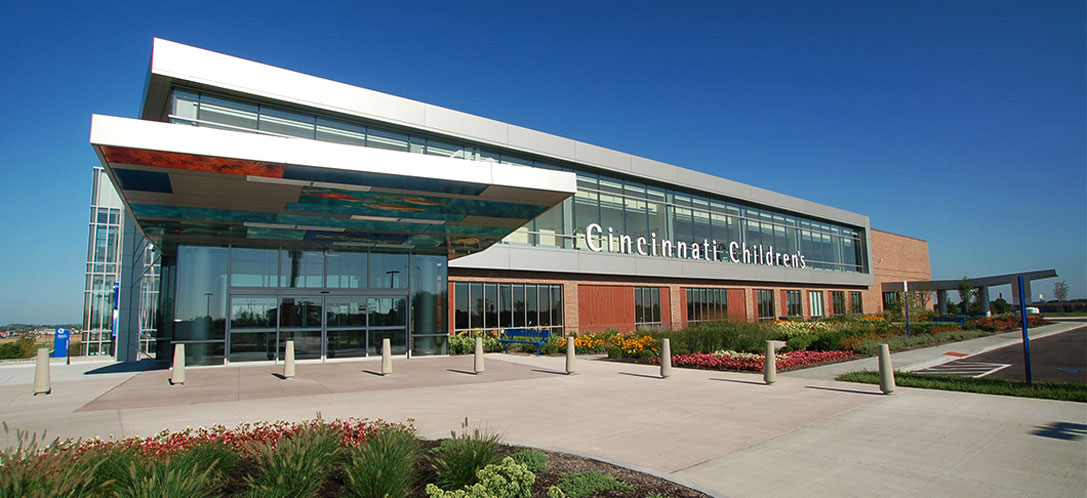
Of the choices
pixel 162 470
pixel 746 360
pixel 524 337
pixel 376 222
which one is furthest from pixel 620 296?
pixel 162 470

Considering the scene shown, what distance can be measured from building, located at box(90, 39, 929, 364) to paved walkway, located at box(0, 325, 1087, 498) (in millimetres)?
4186

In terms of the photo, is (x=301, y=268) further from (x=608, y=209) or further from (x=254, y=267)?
(x=608, y=209)

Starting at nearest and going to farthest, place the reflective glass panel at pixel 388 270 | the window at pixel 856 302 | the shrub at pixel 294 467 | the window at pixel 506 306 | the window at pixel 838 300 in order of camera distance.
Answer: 1. the shrub at pixel 294 467
2. the reflective glass panel at pixel 388 270
3. the window at pixel 506 306
4. the window at pixel 838 300
5. the window at pixel 856 302

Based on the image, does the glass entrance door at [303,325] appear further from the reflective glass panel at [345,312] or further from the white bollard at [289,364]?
the white bollard at [289,364]

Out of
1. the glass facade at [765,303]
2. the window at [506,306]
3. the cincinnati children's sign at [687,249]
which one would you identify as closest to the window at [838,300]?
the cincinnati children's sign at [687,249]

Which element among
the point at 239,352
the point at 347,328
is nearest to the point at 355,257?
the point at 347,328

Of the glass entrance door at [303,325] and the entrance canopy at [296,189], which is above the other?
the entrance canopy at [296,189]

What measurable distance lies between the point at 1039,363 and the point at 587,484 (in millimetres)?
18729

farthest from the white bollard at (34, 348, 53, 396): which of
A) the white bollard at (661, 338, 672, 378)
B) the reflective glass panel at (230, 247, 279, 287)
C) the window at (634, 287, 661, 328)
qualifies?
the window at (634, 287, 661, 328)

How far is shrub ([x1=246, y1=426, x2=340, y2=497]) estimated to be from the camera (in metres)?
4.55

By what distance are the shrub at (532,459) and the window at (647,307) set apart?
28.2m

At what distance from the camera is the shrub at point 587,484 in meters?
5.09

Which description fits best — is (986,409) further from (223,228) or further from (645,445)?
(223,228)

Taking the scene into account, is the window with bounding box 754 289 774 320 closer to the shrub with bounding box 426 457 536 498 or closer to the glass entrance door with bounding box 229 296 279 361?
the glass entrance door with bounding box 229 296 279 361
